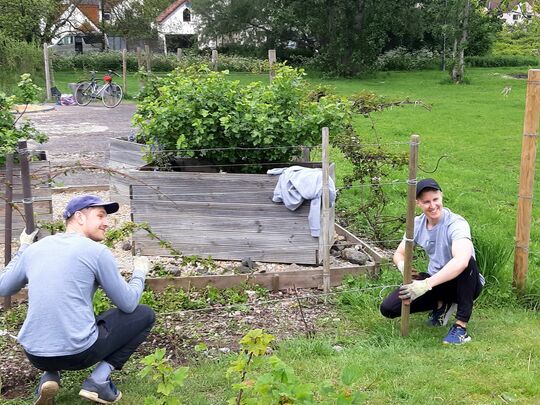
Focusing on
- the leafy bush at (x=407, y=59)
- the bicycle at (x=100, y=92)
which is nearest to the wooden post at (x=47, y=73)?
the bicycle at (x=100, y=92)

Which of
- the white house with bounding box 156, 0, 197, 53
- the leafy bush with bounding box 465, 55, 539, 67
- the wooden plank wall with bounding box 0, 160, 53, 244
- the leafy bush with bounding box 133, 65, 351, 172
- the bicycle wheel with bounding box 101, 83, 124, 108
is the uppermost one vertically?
the white house with bounding box 156, 0, 197, 53

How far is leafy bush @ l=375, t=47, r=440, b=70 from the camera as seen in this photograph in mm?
39656

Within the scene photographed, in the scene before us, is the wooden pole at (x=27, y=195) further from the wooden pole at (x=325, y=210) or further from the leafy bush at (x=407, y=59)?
the leafy bush at (x=407, y=59)

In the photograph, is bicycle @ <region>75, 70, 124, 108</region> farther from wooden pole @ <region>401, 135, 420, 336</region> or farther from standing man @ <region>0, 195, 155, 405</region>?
standing man @ <region>0, 195, 155, 405</region>

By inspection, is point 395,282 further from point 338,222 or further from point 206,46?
point 206,46

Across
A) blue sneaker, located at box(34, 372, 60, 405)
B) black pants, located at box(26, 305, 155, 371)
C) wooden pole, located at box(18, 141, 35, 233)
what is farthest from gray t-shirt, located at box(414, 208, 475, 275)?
wooden pole, located at box(18, 141, 35, 233)

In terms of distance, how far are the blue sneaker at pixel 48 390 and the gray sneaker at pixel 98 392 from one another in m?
0.15

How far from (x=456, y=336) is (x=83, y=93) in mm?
20301

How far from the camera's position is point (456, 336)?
436 centimetres

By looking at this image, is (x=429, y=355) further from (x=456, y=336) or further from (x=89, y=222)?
(x=89, y=222)

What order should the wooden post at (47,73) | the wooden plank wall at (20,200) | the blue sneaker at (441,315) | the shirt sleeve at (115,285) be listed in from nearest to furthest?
the shirt sleeve at (115,285) < the blue sneaker at (441,315) < the wooden plank wall at (20,200) < the wooden post at (47,73)

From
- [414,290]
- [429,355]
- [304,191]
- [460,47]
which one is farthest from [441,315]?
[460,47]

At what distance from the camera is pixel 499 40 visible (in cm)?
4838

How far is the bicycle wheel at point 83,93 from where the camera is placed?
885 inches
